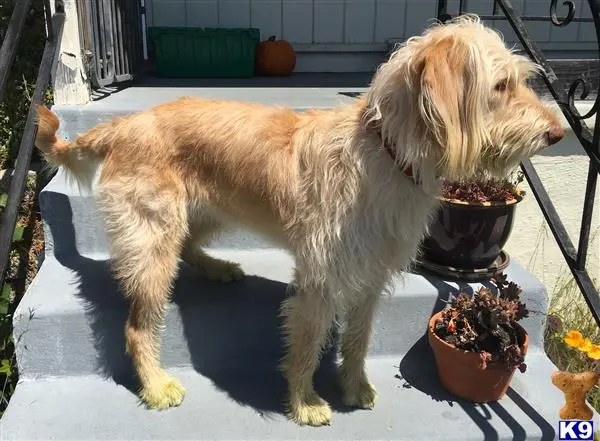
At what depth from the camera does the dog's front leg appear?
8.63 ft

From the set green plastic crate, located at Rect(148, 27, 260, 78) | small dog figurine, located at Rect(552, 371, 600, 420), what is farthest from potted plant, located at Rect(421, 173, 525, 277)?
green plastic crate, located at Rect(148, 27, 260, 78)

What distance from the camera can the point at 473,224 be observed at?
10.5ft

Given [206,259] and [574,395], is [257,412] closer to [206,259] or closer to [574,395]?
[206,259]

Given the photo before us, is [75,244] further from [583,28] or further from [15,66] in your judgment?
[583,28]

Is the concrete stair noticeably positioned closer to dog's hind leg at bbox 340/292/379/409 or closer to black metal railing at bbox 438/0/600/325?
dog's hind leg at bbox 340/292/379/409

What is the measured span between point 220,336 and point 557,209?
2803 millimetres

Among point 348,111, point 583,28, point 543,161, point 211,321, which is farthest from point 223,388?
point 583,28

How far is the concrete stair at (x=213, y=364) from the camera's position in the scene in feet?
8.98

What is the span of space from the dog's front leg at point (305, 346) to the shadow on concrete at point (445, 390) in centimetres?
56

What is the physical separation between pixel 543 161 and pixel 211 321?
8.88 ft

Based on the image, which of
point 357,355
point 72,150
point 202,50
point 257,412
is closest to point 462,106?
point 357,355

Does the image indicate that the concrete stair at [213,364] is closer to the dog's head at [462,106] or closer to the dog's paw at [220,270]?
the dog's paw at [220,270]

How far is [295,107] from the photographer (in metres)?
4.09

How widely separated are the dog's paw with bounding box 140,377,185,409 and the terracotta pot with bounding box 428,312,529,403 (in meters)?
1.32
